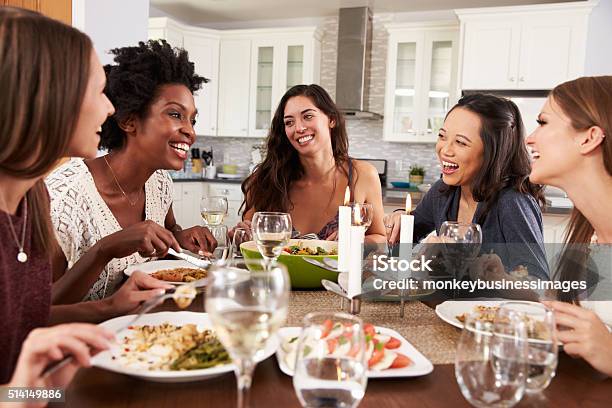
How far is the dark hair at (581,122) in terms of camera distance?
57.7 inches

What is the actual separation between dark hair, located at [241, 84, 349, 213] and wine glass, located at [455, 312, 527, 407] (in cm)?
199

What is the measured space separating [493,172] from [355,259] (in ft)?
3.73

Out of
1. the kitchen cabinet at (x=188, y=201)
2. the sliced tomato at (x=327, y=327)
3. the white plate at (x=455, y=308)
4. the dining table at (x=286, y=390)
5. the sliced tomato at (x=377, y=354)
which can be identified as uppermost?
the sliced tomato at (x=327, y=327)

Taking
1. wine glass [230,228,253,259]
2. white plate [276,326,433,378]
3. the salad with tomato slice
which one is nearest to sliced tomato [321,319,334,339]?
the salad with tomato slice

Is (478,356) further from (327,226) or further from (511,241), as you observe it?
(327,226)

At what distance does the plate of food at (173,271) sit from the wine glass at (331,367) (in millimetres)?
797

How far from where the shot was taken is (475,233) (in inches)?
57.2

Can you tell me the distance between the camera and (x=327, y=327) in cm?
71

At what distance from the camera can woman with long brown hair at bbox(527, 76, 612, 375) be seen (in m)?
1.47

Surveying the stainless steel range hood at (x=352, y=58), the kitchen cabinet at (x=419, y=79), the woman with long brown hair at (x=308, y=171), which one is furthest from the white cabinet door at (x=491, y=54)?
the woman with long brown hair at (x=308, y=171)

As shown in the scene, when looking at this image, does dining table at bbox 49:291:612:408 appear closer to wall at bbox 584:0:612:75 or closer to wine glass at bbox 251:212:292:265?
wine glass at bbox 251:212:292:265

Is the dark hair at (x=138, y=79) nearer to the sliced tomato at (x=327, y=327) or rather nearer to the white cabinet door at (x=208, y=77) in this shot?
the sliced tomato at (x=327, y=327)

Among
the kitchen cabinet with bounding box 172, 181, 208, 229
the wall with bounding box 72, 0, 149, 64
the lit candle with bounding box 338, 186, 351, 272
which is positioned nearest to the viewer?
the lit candle with bounding box 338, 186, 351, 272

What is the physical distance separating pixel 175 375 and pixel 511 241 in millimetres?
1537
